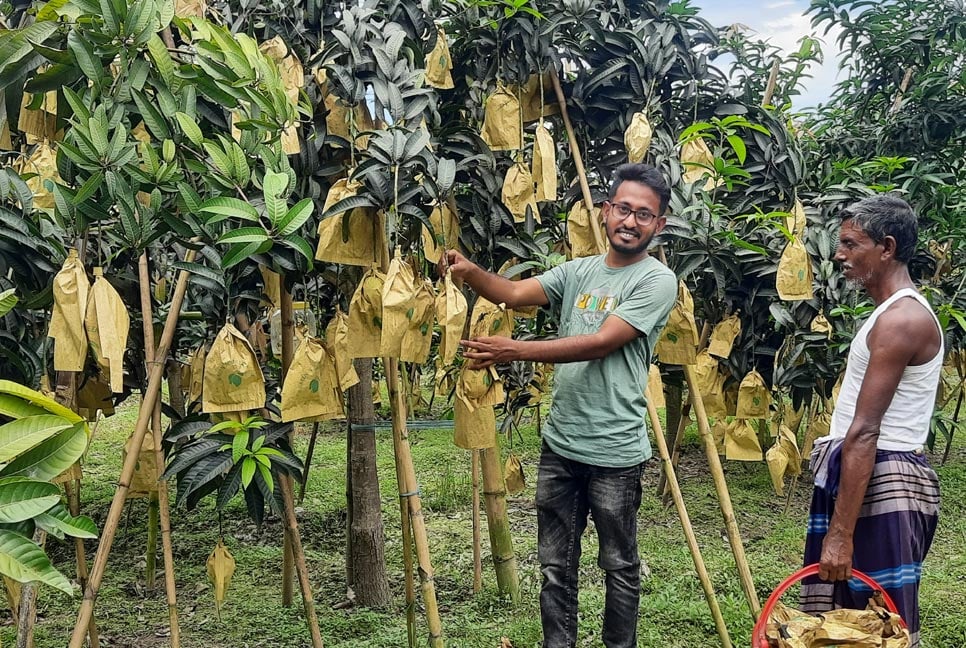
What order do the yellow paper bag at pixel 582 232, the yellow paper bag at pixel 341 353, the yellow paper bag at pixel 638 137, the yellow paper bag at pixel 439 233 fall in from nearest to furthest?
the yellow paper bag at pixel 341 353 < the yellow paper bag at pixel 439 233 < the yellow paper bag at pixel 638 137 < the yellow paper bag at pixel 582 232

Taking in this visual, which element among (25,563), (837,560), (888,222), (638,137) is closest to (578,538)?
(837,560)

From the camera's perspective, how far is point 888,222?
1673mm

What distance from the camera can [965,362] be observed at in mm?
4363

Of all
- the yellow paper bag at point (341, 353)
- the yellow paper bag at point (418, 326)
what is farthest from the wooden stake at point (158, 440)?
the yellow paper bag at point (418, 326)

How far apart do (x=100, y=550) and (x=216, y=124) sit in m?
0.97

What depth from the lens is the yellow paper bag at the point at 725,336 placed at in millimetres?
2682

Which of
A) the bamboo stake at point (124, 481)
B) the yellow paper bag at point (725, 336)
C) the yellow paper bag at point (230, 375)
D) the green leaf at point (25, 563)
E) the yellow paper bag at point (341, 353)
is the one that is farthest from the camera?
the yellow paper bag at point (725, 336)

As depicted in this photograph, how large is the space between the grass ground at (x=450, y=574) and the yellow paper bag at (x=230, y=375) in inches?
40.7

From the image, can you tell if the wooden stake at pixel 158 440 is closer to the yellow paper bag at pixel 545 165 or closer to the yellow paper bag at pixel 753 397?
the yellow paper bag at pixel 545 165

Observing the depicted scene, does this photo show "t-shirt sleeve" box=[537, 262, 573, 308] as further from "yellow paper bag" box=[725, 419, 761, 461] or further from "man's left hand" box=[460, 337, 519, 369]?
"yellow paper bag" box=[725, 419, 761, 461]

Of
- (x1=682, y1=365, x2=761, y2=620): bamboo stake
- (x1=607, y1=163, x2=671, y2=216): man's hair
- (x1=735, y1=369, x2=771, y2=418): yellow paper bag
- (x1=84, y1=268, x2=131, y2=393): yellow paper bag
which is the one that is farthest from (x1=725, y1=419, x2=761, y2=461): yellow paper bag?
(x1=84, y1=268, x2=131, y2=393): yellow paper bag

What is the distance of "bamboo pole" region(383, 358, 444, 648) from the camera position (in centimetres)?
184

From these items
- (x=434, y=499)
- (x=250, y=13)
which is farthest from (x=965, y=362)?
(x=250, y=13)

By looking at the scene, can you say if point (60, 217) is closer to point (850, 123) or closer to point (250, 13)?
point (250, 13)
